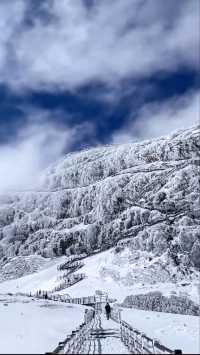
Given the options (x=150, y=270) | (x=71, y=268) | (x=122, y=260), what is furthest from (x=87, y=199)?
(x=150, y=270)

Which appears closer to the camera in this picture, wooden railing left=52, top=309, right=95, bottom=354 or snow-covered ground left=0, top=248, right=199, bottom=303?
wooden railing left=52, top=309, right=95, bottom=354

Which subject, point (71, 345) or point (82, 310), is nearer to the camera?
point (71, 345)

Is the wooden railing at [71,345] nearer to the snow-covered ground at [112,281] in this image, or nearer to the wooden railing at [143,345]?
the wooden railing at [143,345]

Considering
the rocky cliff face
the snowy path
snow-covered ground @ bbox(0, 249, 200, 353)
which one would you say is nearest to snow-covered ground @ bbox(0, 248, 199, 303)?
snow-covered ground @ bbox(0, 249, 200, 353)

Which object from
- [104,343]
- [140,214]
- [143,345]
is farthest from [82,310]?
[140,214]

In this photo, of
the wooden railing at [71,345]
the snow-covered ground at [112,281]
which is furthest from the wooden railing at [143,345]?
the snow-covered ground at [112,281]

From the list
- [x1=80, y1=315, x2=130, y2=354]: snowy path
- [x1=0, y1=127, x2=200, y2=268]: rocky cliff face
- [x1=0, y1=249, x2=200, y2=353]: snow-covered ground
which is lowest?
[x1=80, y1=315, x2=130, y2=354]: snowy path

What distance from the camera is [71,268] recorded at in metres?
149

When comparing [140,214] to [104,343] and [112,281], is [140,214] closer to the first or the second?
[112,281]

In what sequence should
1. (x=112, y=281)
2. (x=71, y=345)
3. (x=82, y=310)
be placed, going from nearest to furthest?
(x=71, y=345) < (x=82, y=310) < (x=112, y=281)

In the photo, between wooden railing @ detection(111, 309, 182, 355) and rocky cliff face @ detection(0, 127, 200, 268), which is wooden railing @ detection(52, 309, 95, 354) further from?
rocky cliff face @ detection(0, 127, 200, 268)

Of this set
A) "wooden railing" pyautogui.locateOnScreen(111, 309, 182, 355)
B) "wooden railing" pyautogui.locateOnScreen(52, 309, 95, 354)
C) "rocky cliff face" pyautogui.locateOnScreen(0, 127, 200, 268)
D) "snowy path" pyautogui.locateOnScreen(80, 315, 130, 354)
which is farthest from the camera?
"rocky cliff face" pyautogui.locateOnScreen(0, 127, 200, 268)

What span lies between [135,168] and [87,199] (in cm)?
2519

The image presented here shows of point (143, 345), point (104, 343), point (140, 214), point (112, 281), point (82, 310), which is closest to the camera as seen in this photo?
point (143, 345)
